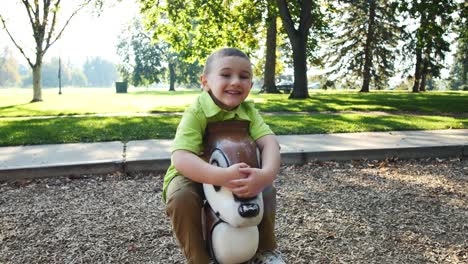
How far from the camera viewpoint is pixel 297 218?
3.68 metres

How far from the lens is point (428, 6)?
15.3 meters

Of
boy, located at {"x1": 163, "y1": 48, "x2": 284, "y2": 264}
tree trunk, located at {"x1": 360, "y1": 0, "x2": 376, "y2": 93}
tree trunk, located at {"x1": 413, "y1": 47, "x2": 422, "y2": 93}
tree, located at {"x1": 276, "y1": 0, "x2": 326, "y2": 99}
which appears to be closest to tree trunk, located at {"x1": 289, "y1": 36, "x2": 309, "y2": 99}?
tree, located at {"x1": 276, "y1": 0, "x2": 326, "y2": 99}

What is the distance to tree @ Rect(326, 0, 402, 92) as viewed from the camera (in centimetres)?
3703

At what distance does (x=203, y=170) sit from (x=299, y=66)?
1678 centimetres

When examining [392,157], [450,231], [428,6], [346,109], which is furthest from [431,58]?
[450,231]

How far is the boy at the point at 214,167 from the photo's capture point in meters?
1.84

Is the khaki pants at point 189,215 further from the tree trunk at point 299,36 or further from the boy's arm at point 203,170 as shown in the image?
the tree trunk at point 299,36

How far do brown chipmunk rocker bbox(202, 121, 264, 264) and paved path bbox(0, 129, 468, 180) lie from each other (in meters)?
3.33

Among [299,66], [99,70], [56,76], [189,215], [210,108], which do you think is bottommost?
[189,215]

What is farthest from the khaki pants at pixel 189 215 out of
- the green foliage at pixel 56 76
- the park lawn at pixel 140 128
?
the green foliage at pixel 56 76

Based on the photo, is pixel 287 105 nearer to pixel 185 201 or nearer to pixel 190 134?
pixel 190 134

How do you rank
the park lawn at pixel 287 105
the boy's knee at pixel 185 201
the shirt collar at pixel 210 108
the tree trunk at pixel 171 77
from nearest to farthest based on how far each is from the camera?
the boy's knee at pixel 185 201 < the shirt collar at pixel 210 108 < the park lawn at pixel 287 105 < the tree trunk at pixel 171 77

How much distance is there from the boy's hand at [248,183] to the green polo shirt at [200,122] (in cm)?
34

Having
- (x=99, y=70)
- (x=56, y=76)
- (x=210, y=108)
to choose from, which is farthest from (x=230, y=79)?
(x=99, y=70)
